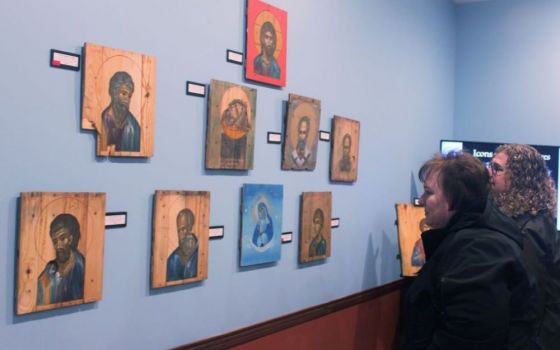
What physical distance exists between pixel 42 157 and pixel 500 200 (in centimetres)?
207

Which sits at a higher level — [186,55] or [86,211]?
[186,55]

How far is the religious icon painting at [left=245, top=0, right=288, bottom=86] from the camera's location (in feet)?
9.14

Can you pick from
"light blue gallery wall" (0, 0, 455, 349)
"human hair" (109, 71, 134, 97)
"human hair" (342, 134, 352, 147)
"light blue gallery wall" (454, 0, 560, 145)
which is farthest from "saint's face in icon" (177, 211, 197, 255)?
"light blue gallery wall" (454, 0, 560, 145)

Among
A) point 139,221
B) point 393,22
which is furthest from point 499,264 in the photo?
point 393,22

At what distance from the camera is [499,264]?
1847 millimetres

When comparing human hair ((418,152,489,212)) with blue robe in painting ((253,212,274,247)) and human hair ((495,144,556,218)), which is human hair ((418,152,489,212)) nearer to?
human hair ((495,144,556,218))

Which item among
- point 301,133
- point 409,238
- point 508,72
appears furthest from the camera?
point 508,72


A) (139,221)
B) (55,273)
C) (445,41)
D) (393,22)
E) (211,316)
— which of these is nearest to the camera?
(55,273)

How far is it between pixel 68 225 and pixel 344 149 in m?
1.97

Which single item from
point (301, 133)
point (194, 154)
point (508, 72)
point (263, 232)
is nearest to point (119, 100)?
point (194, 154)

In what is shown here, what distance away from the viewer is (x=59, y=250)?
1981mm

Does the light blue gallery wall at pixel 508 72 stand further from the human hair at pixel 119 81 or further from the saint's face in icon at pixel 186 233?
the human hair at pixel 119 81

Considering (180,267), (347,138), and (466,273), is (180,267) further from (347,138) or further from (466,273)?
(347,138)

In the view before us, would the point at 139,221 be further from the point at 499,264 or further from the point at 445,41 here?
the point at 445,41
